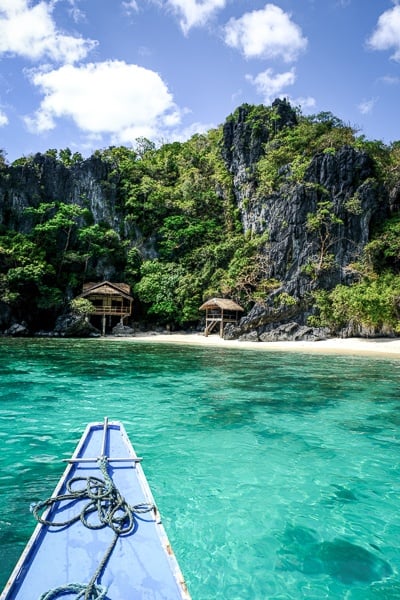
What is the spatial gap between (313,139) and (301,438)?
38.4 metres

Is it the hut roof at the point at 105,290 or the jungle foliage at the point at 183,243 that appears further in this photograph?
the hut roof at the point at 105,290


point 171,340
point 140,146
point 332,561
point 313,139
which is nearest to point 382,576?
point 332,561

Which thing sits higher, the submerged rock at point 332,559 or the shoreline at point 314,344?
the shoreline at point 314,344

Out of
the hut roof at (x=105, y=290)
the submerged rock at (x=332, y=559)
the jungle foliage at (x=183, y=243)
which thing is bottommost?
the submerged rock at (x=332, y=559)

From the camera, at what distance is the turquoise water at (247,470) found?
3490 mm

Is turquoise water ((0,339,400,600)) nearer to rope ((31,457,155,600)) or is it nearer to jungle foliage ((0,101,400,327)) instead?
rope ((31,457,155,600))

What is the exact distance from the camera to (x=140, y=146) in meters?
53.3

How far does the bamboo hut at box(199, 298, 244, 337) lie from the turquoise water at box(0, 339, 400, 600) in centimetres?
1847

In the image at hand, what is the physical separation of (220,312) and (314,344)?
28.9ft

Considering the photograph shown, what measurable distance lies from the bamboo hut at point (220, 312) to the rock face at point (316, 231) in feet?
3.58

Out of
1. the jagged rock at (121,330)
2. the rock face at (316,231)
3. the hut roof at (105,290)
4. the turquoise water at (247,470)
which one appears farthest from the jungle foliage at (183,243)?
the turquoise water at (247,470)

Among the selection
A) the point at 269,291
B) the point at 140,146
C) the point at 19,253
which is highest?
the point at 140,146

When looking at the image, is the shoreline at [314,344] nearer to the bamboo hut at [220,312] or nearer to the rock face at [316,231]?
the bamboo hut at [220,312]

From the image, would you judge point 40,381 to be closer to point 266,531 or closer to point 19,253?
point 266,531
